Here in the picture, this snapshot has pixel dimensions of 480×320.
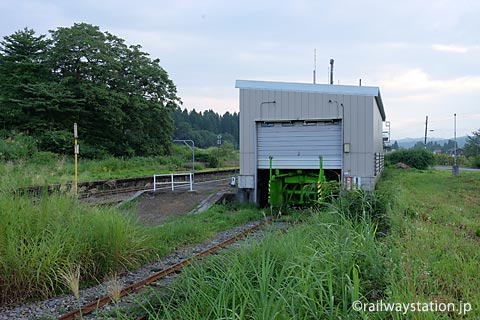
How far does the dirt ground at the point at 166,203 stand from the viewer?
12.5 m

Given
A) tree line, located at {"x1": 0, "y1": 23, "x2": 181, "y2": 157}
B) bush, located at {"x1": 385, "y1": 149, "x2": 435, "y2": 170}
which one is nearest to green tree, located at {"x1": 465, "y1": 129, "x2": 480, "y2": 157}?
bush, located at {"x1": 385, "y1": 149, "x2": 435, "y2": 170}

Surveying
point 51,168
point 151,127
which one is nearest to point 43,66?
point 151,127

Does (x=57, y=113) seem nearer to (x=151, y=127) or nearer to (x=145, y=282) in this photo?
(x=151, y=127)

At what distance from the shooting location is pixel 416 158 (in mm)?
40094

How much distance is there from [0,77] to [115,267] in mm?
27568

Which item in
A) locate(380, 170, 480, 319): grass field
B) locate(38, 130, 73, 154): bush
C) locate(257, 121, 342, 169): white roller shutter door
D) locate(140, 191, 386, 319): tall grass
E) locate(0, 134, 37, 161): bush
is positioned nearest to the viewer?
locate(140, 191, 386, 319): tall grass

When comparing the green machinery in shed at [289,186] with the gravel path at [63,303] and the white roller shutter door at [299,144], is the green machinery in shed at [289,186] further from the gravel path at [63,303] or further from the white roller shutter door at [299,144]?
the gravel path at [63,303]

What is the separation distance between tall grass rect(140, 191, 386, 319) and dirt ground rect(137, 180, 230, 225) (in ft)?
24.6

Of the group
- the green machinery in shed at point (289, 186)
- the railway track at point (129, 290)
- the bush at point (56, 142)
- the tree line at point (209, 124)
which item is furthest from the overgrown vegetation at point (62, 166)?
the tree line at point (209, 124)

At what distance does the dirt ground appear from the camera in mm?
12478

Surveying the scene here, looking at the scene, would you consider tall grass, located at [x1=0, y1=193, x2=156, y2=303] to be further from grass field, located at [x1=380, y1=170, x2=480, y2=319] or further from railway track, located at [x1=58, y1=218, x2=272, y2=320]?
grass field, located at [x1=380, y1=170, x2=480, y2=319]

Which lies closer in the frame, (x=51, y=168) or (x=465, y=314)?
(x=465, y=314)

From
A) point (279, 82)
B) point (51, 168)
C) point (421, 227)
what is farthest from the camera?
point (51, 168)

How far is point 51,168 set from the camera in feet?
62.7
